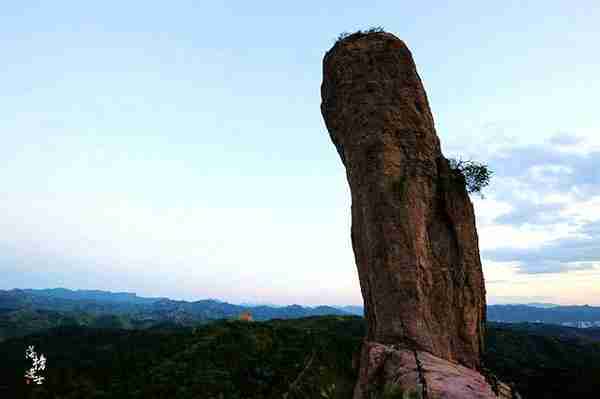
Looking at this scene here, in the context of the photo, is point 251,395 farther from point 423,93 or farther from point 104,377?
point 423,93

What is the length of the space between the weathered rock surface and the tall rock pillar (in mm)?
1597

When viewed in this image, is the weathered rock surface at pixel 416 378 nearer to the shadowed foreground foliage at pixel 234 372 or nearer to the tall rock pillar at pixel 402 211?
the tall rock pillar at pixel 402 211

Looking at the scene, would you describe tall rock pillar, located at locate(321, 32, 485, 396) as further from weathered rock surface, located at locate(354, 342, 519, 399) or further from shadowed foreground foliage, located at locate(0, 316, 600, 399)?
shadowed foreground foliage, located at locate(0, 316, 600, 399)

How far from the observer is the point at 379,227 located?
70.3 feet

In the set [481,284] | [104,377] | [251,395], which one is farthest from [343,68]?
[104,377]

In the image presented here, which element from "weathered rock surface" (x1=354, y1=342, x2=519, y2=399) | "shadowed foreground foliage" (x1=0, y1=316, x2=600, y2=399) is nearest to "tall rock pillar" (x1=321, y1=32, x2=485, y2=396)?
"weathered rock surface" (x1=354, y1=342, x2=519, y2=399)

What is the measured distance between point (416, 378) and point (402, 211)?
8754mm

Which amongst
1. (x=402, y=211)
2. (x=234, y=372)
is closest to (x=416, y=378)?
(x=402, y=211)

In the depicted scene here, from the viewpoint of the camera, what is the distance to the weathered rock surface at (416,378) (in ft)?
43.4

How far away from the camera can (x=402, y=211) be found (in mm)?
21375

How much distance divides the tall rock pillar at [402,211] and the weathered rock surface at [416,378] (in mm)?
1597

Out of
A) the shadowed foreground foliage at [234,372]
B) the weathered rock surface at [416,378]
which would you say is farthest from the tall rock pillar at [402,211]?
the shadowed foreground foliage at [234,372]

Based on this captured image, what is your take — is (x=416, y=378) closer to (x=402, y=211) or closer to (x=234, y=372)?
(x=402, y=211)

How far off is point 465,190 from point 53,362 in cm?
16516
